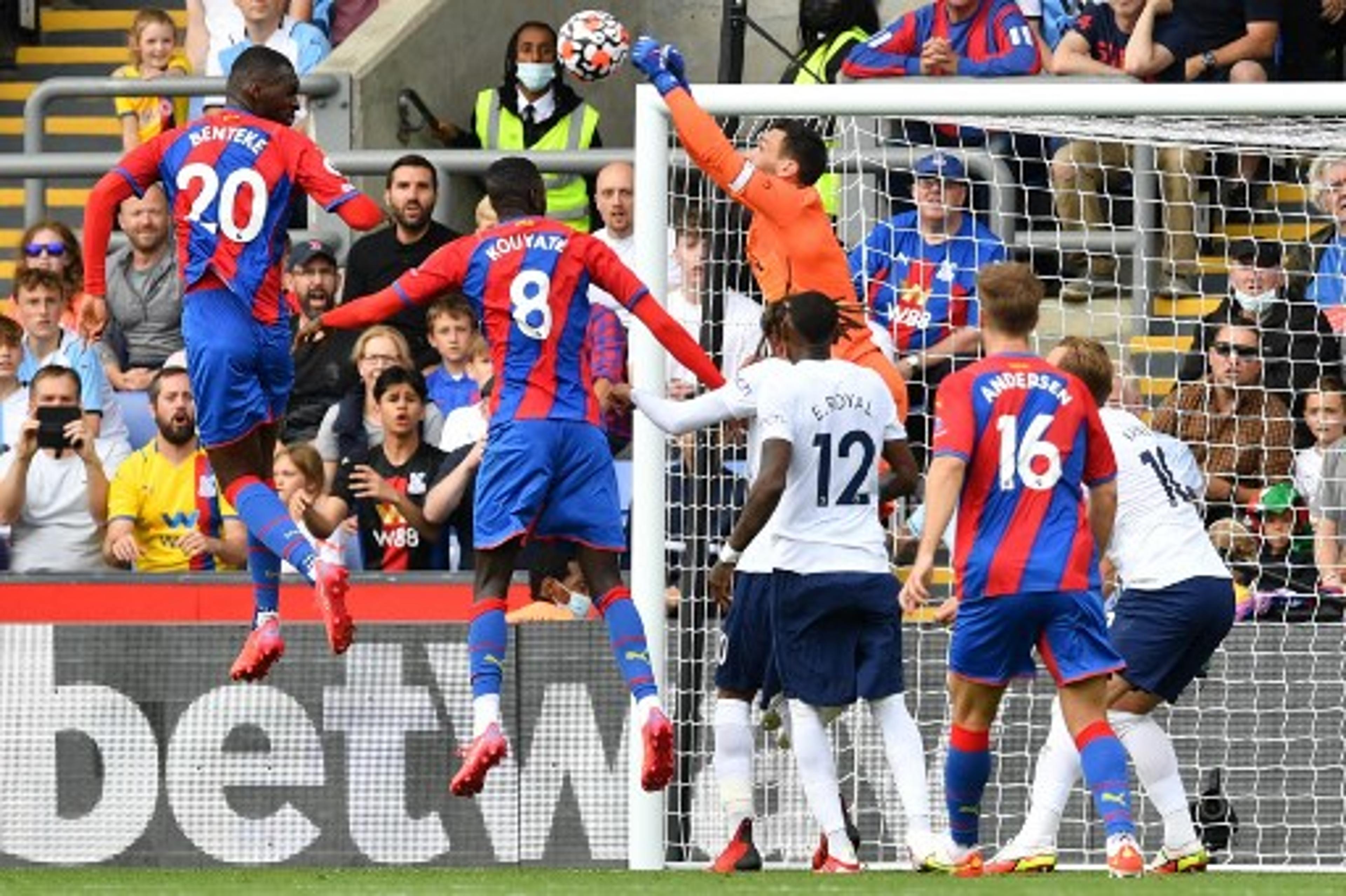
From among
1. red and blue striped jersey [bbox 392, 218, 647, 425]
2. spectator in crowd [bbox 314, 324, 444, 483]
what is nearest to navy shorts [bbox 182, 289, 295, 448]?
red and blue striped jersey [bbox 392, 218, 647, 425]

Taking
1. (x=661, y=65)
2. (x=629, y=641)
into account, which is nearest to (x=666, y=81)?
(x=661, y=65)

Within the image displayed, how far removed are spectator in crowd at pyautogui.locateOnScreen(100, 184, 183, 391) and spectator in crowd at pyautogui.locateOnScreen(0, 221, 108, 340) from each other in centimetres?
19

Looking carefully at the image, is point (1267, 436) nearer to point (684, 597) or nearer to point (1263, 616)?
point (1263, 616)

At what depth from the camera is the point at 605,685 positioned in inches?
603

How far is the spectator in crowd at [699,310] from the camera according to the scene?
1491cm

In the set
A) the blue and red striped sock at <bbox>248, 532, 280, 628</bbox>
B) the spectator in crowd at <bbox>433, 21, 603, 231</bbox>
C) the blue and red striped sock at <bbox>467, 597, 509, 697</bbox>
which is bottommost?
the blue and red striped sock at <bbox>467, 597, 509, 697</bbox>

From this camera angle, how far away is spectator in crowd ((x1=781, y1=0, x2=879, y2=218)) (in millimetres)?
18484

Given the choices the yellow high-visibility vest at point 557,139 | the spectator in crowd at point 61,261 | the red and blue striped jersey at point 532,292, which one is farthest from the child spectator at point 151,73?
the red and blue striped jersey at point 532,292

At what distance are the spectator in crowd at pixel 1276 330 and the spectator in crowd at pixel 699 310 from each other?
1.79 meters

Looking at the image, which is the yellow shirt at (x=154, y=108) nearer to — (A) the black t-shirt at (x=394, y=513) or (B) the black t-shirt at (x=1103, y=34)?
(A) the black t-shirt at (x=394, y=513)

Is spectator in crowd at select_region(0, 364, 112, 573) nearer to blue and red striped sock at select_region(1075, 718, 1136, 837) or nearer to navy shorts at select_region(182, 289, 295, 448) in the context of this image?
navy shorts at select_region(182, 289, 295, 448)

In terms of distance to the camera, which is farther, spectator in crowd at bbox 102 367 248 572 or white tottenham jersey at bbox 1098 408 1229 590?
spectator in crowd at bbox 102 367 248 572

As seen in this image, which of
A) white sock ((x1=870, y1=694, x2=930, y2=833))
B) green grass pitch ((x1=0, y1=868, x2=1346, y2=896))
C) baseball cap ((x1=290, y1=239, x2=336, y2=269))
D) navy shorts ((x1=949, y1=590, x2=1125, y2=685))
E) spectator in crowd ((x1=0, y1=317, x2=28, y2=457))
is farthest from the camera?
baseball cap ((x1=290, y1=239, x2=336, y2=269))

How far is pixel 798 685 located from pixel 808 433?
86cm
